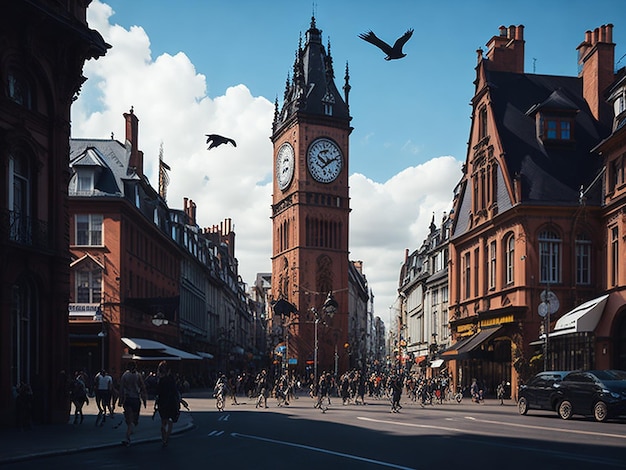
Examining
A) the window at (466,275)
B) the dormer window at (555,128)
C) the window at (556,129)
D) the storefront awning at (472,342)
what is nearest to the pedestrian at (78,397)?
the storefront awning at (472,342)

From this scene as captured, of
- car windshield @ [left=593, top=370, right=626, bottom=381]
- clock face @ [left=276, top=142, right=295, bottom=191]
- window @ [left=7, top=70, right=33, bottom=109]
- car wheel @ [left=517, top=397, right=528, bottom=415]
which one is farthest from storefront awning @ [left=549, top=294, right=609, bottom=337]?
clock face @ [left=276, top=142, right=295, bottom=191]

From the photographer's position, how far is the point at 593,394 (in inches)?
1110

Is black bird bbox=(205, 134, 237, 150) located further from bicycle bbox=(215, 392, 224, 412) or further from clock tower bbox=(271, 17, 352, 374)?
clock tower bbox=(271, 17, 352, 374)

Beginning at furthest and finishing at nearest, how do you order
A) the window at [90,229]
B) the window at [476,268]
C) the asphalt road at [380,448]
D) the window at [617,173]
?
1. the window at [476,268]
2. the window at [90,229]
3. the window at [617,173]
4. the asphalt road at [380,448]

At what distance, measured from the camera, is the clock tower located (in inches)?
4144

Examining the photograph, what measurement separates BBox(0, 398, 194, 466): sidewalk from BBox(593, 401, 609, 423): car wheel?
42.0 feet

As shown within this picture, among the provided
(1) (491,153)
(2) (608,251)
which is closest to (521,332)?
(2) (608,251)

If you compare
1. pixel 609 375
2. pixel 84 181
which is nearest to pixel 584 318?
pixel 609 375

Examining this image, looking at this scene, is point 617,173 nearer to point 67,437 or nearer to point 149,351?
point 149,351

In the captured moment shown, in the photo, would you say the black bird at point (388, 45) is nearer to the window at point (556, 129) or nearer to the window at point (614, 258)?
the window at point (614, 258)

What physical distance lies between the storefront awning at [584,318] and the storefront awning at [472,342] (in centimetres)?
685

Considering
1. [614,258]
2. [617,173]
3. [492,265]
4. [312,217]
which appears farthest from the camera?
[312,217]

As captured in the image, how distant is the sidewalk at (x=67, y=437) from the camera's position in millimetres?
18609

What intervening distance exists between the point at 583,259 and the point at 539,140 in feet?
Result: 25.9
